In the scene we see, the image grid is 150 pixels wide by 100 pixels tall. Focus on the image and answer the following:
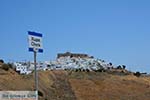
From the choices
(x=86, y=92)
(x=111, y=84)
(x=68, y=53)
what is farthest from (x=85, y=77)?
(x=68, y=53)

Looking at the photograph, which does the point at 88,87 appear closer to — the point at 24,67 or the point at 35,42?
the point at 24,67

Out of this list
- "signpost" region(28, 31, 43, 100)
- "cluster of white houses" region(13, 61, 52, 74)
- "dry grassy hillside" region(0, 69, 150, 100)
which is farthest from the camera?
"cluster of white houses" region(13, 61, 52, 74)

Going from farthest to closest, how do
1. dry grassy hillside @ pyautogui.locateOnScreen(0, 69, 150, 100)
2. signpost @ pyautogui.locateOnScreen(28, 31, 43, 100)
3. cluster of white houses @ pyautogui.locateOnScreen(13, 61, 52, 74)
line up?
cluster of white houses @ pyautogui.locateOnScreen(13, 61, 52, 74), dry grassy hillside @ pyautogui.locateOnScreen(0, 69, 150, 100), signpost @ pyautogui.locateOnScreen(28, 31, 43, 100)

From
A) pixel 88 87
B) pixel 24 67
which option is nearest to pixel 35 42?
pixel 88 87

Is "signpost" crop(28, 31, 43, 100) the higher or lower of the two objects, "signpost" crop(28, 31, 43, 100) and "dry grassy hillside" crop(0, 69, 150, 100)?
the higher

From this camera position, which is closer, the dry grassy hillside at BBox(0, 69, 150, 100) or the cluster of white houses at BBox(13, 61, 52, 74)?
the dry grassy hillside at BBox(0, 69, 150, 100)

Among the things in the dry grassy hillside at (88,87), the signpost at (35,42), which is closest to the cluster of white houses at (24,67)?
the dry grassy hillside at (88,87)

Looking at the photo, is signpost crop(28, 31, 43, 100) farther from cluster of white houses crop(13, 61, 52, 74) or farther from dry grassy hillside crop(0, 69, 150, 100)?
cluster of white houses crop(13, 61, 52, 74)

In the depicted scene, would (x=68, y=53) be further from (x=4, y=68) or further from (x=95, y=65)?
(x=4, y=68)

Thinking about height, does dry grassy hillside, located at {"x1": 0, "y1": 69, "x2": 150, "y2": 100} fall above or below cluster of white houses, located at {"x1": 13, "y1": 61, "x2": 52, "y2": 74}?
below

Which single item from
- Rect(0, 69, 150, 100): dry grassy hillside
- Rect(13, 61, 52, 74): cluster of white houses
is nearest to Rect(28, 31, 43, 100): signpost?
Rect(0, 69, 150, 100): dry grassy hillside

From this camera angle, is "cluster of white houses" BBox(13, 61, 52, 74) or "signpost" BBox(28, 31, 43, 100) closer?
"signpost" BBox(28, 31, 43, 100)

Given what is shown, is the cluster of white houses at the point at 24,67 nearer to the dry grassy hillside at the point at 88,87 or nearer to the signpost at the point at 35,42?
the dry grassy hillside at the point at 88,87

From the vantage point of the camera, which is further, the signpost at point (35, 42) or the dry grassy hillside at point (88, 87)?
the dry grassy hillside at point (88, 87)
